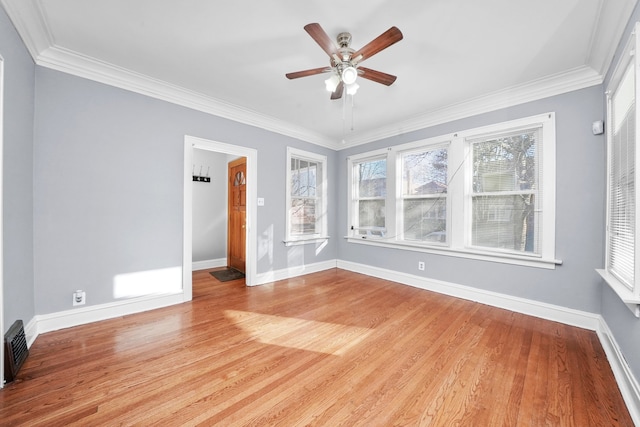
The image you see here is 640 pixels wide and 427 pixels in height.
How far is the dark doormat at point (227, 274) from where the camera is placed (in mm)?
4211

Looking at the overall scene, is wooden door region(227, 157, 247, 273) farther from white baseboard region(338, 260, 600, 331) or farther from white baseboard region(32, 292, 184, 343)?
white baseboard region(338, 260, 600, 331)

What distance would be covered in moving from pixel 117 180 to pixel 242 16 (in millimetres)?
2096

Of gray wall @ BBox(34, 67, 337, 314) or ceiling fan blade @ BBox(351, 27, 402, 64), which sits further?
gray wall @ BBox(34, 67, 337, 314)

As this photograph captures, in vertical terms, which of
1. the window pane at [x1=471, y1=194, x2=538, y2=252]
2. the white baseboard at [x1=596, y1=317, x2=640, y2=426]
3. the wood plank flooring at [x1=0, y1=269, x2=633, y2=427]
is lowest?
the wood plank flooring at [x1=0, y1=269, x2=633, y2=427]

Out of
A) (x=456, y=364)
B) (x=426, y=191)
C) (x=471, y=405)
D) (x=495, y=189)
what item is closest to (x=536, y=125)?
(x=495, y=189)

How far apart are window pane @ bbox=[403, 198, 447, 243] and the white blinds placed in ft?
5.30

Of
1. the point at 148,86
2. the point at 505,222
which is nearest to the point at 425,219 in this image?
the point at 505,222

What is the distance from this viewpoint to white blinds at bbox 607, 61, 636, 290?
5.47ft

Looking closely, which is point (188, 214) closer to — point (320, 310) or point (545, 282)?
point (320, 310)

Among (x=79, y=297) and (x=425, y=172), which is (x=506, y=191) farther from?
(x=79, y=297)

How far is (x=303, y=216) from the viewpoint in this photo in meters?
4.60

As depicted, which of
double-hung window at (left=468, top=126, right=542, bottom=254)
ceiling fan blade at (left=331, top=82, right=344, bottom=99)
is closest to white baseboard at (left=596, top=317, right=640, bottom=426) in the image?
double-hung window at (left=468, top=126, right=542, bottom=254)

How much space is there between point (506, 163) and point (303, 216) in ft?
10.2

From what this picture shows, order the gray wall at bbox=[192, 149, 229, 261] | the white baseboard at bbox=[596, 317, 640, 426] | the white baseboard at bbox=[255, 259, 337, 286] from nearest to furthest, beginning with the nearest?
the white baseboard at bbox=[596, 317, 640, 426] < the white baseboard at bbox=[255, 259, 337, 286] < the gray wall at bbox=[192, 149, 229, 261]
